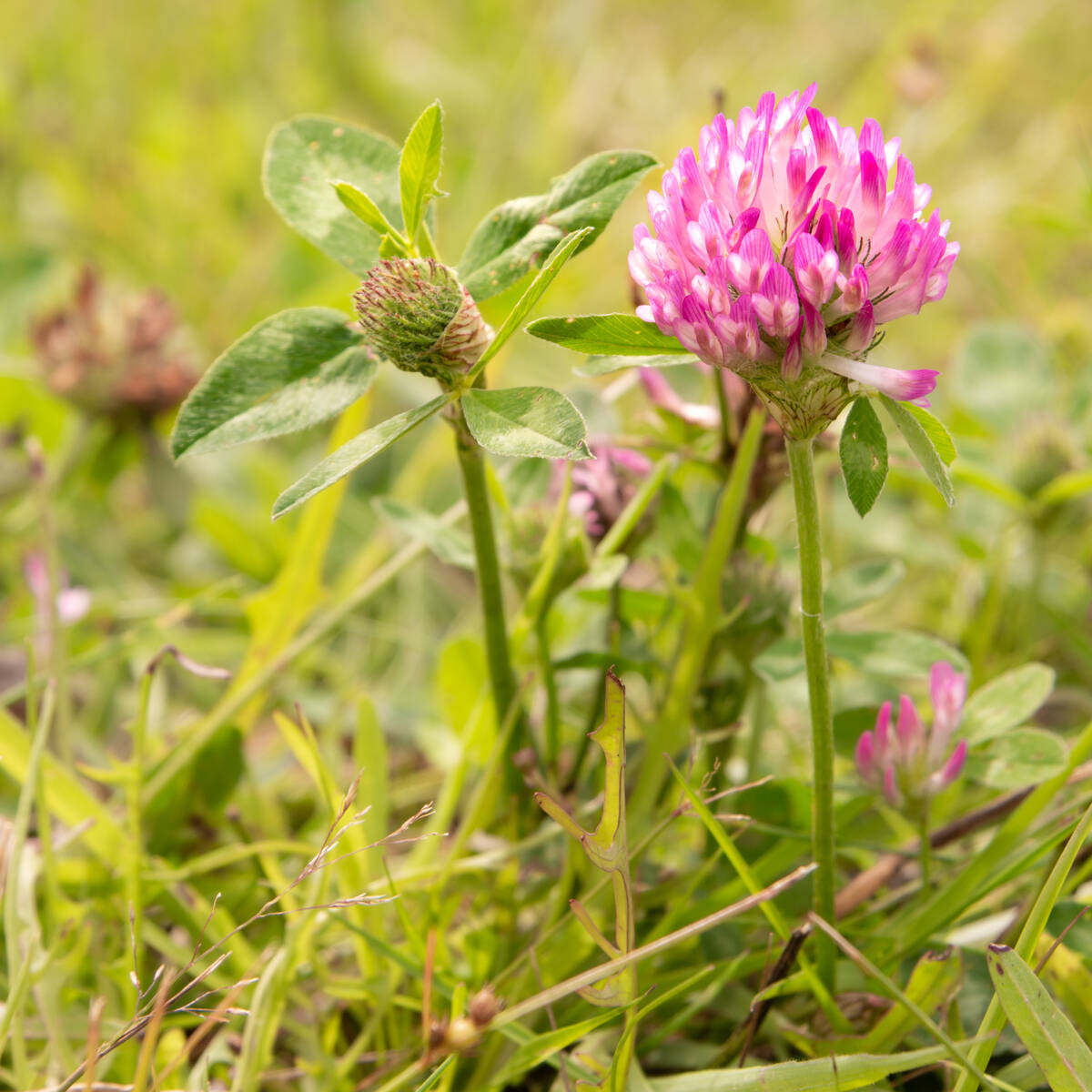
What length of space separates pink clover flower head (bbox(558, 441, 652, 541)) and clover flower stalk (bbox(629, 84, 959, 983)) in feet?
0.99

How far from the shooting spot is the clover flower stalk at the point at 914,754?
31.5 inches

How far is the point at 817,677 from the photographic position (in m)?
0.70

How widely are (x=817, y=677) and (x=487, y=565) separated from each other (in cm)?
26

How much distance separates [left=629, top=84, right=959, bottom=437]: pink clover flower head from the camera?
2.00 ft

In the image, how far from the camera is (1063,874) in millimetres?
671

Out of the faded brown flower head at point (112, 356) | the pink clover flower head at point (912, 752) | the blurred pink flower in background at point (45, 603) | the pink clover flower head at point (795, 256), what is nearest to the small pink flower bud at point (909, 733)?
the pink clover flower head at point (912, 752)

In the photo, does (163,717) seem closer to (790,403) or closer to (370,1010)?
(370,1010)

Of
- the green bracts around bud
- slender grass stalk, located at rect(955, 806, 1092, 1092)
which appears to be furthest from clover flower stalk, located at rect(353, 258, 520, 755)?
slender grass stalk, located at rect(955, 806, 1092, 1092)

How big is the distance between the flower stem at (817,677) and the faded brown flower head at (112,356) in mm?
1121

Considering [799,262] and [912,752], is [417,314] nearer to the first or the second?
[799,262]

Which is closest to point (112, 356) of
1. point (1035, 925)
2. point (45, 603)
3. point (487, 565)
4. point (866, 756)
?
point (45, 603)

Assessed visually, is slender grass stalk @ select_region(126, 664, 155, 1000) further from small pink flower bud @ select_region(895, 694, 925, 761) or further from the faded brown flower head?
the faded brown flower head

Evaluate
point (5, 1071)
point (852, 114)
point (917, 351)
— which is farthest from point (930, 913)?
point (852, 114)

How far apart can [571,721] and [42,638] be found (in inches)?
25.4
